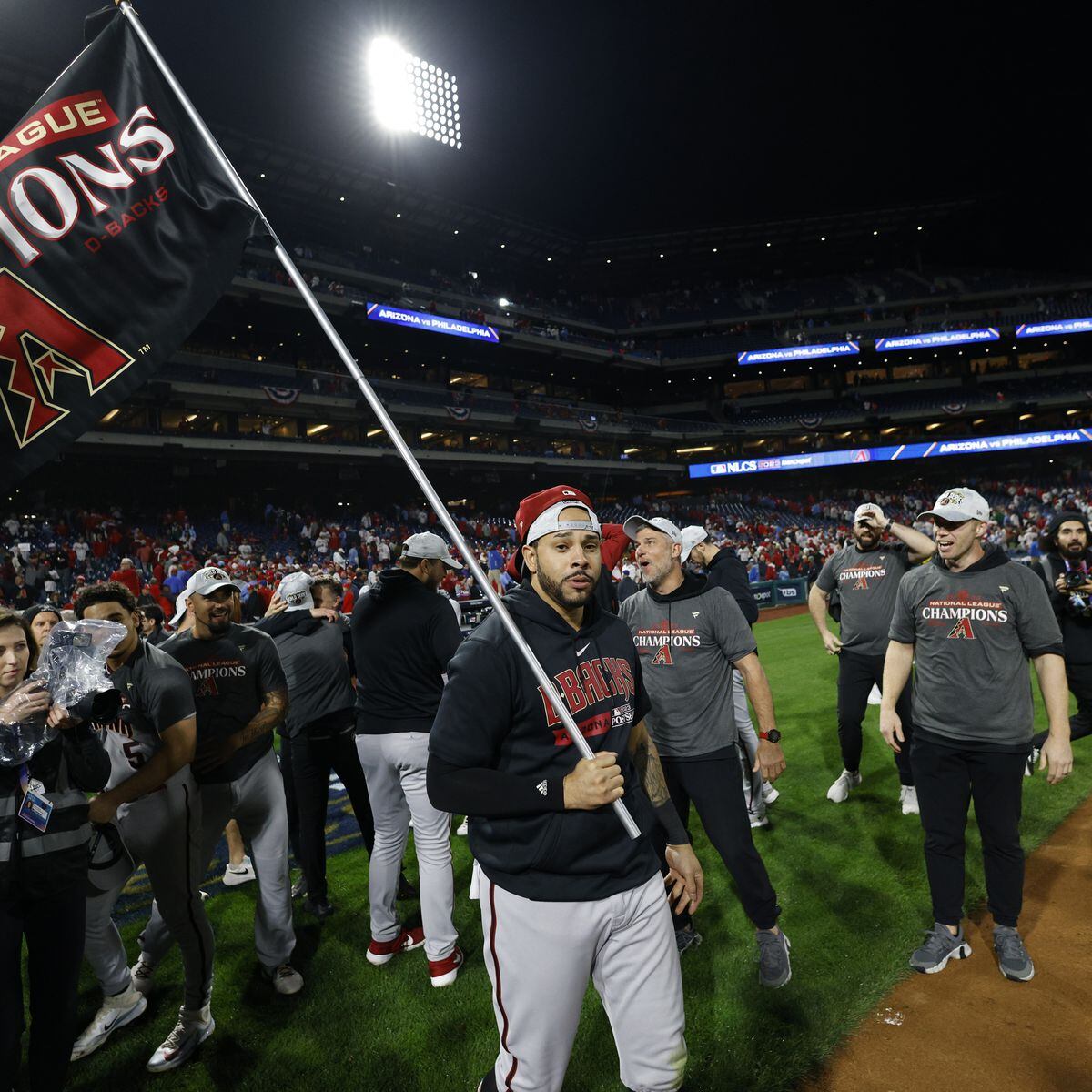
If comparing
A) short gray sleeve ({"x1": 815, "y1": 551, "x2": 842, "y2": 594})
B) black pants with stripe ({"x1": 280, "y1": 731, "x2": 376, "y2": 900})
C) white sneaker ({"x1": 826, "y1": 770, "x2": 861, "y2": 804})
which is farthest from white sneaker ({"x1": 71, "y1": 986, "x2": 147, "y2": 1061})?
short gray sleeve ({"x1": 815, "y1": 551, "x2": 842, "y2": 594})

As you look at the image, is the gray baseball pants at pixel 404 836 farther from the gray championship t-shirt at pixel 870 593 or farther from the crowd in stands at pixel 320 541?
the crowd in stands at pixel 320 541

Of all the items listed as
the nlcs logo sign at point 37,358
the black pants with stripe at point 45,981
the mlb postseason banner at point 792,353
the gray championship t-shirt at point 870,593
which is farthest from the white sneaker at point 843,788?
the mlb postseason banner at point 792,353

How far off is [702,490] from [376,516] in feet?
79.7

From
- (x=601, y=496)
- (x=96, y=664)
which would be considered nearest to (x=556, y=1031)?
(x=96, y=664)

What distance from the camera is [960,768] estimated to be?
142 inches

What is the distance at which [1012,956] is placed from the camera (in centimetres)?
342

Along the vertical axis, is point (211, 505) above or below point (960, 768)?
above

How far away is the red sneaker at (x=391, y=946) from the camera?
12.9ft

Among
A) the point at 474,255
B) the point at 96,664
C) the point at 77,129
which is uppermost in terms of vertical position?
the point at 474,255

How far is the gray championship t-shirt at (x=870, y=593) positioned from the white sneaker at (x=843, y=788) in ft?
3.86

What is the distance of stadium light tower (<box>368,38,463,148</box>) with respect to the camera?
28.0 m

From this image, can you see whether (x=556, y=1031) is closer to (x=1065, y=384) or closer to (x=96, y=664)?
(x=96, y=664)

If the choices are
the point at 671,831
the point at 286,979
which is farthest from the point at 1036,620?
the point at 286,979

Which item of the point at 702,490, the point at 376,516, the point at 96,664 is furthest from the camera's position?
the point at 702,490
